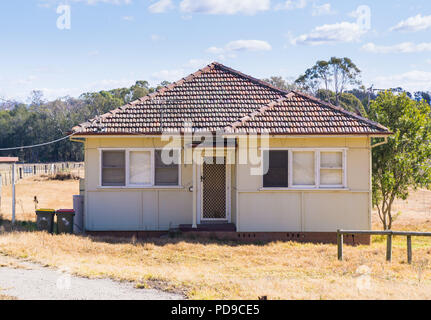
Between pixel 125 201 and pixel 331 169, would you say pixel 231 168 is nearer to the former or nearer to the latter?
pixel 331 169

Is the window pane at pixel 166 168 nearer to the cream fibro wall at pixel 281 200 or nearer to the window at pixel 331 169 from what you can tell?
the cream fibro wall at pixel 281 200

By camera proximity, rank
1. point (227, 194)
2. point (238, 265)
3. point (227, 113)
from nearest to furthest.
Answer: point (238, 265) < point (227, 194) < point (227, 113)

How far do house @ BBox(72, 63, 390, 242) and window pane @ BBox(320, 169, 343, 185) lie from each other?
0.03 meters

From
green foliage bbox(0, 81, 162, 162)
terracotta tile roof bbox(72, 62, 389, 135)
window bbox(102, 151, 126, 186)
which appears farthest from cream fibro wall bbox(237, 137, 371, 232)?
green foliage bbox(0, 81, 162, 162)

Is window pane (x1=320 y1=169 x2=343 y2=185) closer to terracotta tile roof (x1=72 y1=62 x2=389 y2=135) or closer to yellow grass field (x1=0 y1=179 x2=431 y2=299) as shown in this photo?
terracotta tile roof (x1=72 y1=62 x2=389 y2=135)

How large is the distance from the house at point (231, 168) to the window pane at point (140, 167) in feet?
0.10

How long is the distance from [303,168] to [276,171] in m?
0.82

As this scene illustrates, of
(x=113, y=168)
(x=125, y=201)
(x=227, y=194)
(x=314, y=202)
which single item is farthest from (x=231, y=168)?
(x=113, y=168)

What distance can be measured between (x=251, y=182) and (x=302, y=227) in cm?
199

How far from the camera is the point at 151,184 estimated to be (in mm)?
15242

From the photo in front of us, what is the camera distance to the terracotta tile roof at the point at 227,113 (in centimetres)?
1473

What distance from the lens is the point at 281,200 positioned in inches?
576

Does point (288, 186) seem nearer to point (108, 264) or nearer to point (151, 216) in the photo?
point (151, 216)
